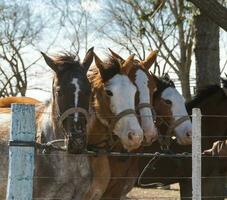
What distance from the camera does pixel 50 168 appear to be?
5352mm

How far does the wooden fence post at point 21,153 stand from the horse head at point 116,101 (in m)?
1.66

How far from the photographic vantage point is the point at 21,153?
378cm

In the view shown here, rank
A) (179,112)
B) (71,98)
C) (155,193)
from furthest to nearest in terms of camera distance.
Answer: (155,193)
(179,112)
(71,98)

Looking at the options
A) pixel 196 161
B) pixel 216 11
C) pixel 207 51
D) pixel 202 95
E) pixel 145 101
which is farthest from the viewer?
pixel 207 51

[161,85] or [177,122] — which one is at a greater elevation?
[161,85]

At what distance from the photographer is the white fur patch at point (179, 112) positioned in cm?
657

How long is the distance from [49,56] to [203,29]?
519cm

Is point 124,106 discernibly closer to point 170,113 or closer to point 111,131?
point 111,131

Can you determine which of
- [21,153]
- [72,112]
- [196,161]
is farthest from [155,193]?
[21,153]

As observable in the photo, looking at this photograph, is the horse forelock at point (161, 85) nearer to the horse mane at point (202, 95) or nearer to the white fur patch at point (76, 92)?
the horse mane at point (202, 95)

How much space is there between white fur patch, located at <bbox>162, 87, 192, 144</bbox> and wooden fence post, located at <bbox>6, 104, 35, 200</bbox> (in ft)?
9.53

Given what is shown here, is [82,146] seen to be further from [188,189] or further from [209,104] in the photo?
[209,104]

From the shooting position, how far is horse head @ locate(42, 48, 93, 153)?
4820 mm

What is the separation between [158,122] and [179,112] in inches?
11.4
